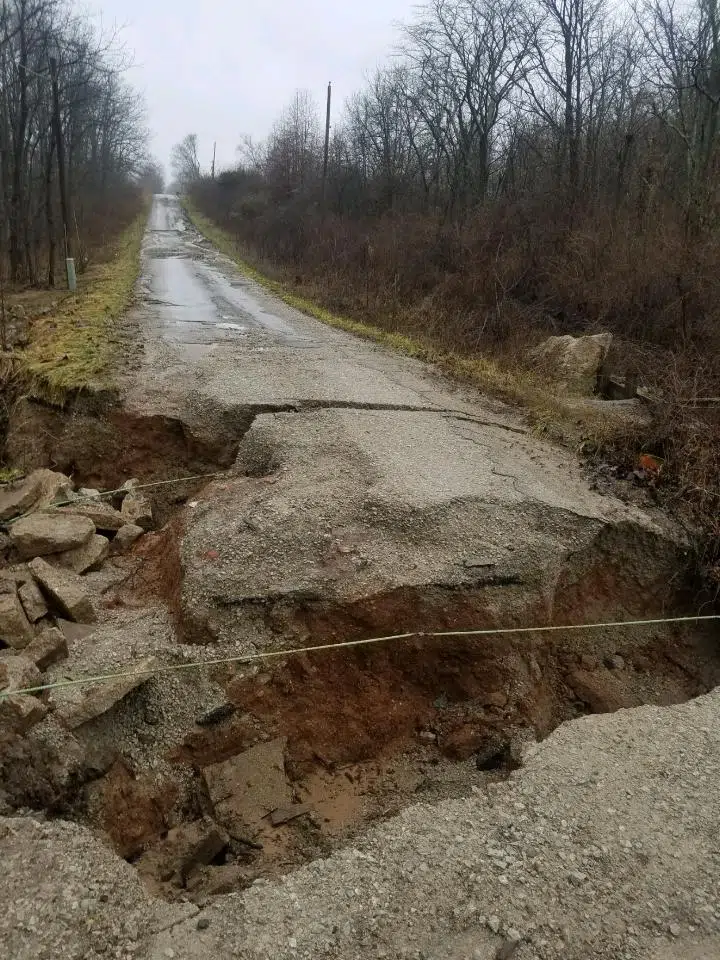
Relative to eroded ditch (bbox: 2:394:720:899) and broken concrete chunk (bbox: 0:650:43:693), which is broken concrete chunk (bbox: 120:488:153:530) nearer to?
eroded ditch (bbox: 2:394:720:899)

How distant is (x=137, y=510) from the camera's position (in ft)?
18.2

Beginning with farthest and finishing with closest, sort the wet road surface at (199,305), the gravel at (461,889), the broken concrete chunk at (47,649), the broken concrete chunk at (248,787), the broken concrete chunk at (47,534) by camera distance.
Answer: the wet road surface at (199,305)
the broken concrete chunk at (47,534)
the broken concrete chunk at (47,649)
the broken concrete chunk at (248,787)
the gravel at (461,889)

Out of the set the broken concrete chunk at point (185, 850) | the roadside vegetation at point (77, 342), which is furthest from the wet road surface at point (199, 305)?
the broken concrete chunk at point (185, 850)

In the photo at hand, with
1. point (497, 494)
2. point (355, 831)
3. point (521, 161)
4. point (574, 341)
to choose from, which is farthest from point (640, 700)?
point (521, 161)

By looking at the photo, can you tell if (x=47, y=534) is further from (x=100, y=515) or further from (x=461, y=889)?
(x=461, y=889)

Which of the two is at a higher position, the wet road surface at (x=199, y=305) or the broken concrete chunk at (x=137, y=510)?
the wet road surface at (x=199, y=305)

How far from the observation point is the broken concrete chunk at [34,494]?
535cm

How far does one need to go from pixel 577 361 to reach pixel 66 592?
7465 millimetres

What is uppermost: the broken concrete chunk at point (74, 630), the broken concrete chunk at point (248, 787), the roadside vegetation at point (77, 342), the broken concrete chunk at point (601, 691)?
the roadside vegetation at point (77, 342)

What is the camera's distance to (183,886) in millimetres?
3092

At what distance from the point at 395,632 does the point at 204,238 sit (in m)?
32.8

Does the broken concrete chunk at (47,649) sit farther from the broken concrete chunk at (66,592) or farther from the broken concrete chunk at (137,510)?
Answer: the broken concrete chunk at (137,510)

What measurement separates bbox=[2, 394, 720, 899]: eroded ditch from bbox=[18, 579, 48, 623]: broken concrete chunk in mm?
526

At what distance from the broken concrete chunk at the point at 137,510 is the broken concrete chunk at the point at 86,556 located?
429 mm
